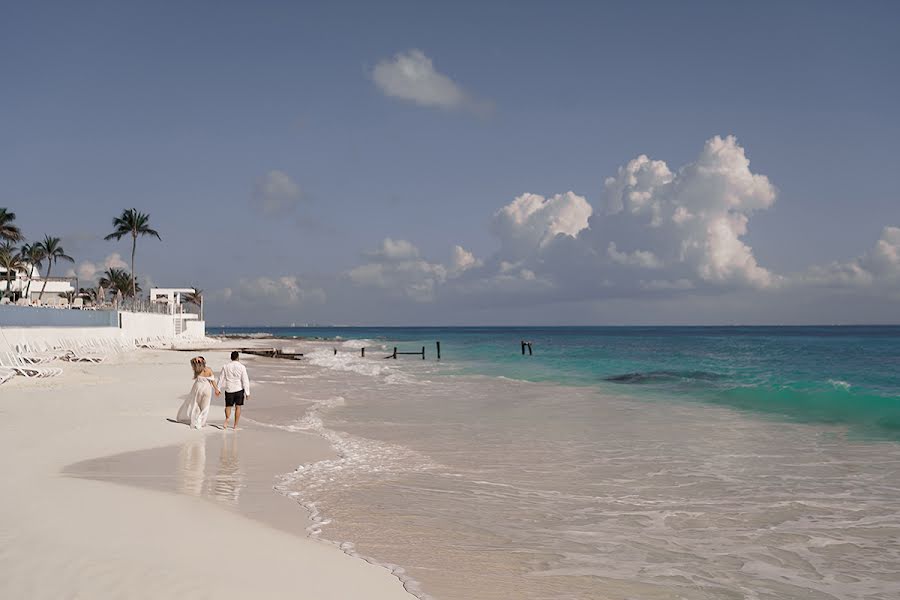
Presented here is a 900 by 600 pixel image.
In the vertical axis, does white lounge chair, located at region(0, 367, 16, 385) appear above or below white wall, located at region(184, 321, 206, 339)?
below

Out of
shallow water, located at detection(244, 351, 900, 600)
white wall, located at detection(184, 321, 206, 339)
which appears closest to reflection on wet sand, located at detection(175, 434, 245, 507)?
shallow water, located at detection(244, 351, 900, 600)

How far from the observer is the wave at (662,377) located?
33281 mm

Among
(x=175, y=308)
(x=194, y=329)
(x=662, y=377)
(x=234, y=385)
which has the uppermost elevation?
(x=175, y=308)

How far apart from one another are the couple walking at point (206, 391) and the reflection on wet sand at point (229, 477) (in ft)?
5.93

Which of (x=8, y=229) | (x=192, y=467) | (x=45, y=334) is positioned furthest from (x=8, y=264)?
(x=192, y=467)

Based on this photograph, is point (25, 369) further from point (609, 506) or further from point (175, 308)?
point (175, 308)

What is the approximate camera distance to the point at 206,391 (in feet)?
44.2

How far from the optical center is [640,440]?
562 inches

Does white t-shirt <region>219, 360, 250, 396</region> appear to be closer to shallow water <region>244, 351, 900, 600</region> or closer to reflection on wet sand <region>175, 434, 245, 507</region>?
shallow water <region>244, 351, 900, 600</region>

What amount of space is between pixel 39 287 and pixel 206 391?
67.4 m

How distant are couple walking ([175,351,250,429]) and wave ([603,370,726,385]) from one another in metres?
22.9

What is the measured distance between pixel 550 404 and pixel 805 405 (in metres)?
9.21

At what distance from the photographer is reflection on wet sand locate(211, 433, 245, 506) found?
817 cm

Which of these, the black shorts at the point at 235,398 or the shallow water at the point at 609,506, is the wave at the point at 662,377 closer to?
the shallow water at the point at 609,506
